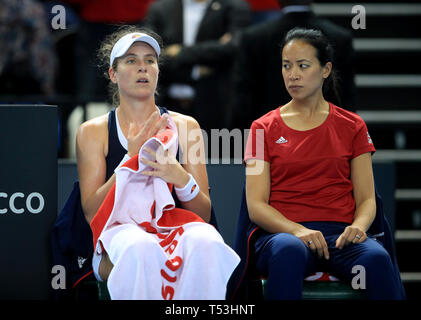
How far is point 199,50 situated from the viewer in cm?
498

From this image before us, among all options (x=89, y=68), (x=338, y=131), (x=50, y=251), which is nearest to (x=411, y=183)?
(x=338, y=131)

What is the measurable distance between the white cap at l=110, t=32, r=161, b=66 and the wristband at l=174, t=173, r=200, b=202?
62cm

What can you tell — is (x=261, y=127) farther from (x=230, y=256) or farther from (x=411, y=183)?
(x=411, y=183)

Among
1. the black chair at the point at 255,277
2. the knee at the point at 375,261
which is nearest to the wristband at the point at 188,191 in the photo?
the black chair at the point at 255,277

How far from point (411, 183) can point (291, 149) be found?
2.40 m

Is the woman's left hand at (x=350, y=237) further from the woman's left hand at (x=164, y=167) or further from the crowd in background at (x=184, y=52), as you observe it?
the crowd in background at (x=184, y=52)

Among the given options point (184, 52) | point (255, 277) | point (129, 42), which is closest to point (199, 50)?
point (184, 52)

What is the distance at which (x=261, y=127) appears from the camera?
3.31 metres

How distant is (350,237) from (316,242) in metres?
0.15

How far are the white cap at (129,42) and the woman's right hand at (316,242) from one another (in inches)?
41.6

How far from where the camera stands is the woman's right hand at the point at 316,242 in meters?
3.02

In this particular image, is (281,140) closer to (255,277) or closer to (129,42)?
(255,277)

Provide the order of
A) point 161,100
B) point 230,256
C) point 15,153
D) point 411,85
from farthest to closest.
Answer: point 411,85 < point 161,100 < point 15,153 < point 230,256

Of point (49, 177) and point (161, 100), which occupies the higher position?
point (161, 100)
